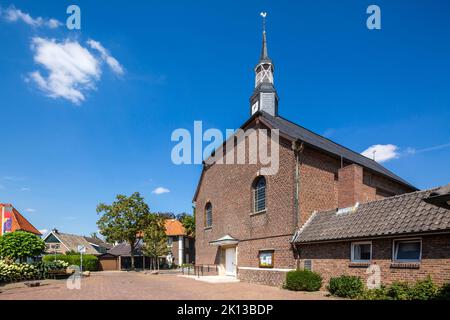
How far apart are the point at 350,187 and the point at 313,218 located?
8.48 ft

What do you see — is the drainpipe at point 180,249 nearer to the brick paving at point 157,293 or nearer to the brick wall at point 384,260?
the brick paving at point 157,293

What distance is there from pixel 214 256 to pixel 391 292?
16640 millimetres

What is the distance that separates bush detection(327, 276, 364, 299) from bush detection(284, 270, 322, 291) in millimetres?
1021

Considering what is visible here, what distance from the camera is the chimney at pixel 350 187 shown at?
55.8 feet

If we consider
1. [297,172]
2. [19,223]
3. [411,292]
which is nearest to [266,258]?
[297,172]

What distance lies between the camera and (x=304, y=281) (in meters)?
14.8

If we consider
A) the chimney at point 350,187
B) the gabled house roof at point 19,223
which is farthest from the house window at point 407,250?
the gabled house roof at point 19,223

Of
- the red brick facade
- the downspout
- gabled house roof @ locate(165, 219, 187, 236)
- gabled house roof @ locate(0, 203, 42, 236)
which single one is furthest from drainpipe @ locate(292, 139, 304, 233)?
gabled house roof @ locate(165, 219, 187, 236)

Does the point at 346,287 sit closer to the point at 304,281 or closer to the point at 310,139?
the point at 304,281

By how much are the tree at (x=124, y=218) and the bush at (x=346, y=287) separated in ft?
103

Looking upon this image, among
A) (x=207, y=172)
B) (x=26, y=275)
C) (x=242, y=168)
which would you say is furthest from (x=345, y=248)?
(x=26, y=275)

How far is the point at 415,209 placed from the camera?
1240 cm

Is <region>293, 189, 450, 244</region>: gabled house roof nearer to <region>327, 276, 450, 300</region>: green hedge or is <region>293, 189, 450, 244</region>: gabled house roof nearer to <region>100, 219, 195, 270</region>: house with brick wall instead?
<region>327, 276, 450, 300</region>: green hedge

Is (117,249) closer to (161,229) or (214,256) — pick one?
(161,229)
